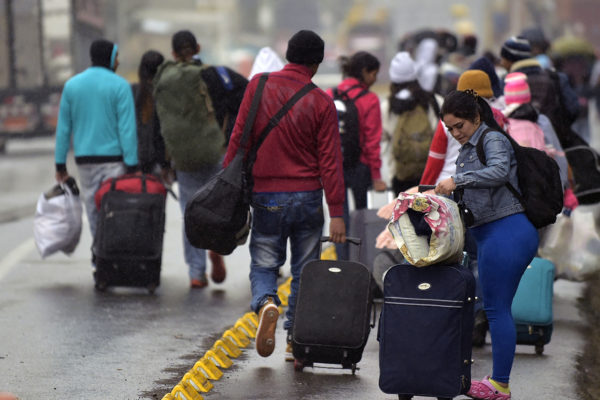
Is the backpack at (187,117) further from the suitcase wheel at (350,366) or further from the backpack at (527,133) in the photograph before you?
the suitcase wheel at (350,366)

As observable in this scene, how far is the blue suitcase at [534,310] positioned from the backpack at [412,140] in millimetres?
2044

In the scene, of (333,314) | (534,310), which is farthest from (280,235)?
(534,310)

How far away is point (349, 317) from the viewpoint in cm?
654

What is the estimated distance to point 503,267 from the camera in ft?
20.6

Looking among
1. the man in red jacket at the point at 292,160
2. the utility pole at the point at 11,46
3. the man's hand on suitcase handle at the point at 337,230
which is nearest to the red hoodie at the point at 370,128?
the man in red jacket at the point at 292,160

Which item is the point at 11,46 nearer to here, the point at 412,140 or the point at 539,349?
the point at 412,140

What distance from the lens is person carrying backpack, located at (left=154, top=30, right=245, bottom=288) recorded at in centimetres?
951

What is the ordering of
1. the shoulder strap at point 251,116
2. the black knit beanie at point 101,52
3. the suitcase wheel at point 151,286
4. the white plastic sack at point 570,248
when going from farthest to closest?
the black knit beanie at point 101,52 < the suitcase wheel at point 151,286 < the white plastic sack at point 570,248 < the shoulder strap at point 251,116

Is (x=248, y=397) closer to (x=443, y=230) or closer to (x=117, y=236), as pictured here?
(x=443, y=230)

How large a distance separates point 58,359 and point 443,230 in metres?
2.74

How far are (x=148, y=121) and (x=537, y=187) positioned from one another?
481 cm

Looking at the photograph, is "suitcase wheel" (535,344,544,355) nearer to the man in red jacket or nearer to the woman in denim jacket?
the woman in denim jacket

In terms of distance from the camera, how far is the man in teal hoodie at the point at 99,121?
386 inches

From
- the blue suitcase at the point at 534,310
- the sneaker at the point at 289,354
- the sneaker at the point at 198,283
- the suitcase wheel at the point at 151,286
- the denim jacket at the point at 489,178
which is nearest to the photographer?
the denim jacket at the point at 489,178
